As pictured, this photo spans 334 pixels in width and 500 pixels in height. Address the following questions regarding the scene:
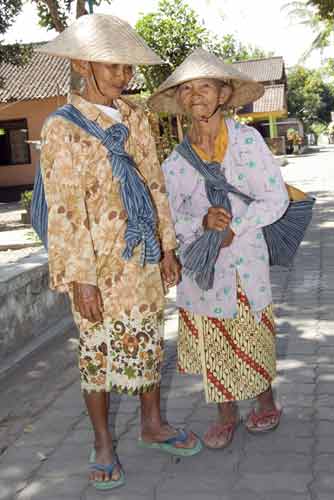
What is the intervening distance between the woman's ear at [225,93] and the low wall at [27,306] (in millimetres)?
2286

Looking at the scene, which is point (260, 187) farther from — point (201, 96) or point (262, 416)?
point (262, 416)

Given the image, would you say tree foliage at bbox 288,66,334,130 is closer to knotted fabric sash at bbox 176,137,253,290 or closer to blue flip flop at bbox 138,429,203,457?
knotted fabric sash at bbox 176,137,253,290

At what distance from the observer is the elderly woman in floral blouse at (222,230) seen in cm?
347

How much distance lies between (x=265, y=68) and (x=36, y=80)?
3440cm

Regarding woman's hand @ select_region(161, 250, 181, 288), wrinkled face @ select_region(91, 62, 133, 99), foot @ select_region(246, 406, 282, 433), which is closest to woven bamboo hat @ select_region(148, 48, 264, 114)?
wrinkled face @ select_region(91, 62, 133, 99)

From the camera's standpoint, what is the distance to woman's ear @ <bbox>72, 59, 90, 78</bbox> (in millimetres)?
3229

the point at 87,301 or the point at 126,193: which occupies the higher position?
the point at 126,193

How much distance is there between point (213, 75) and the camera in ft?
11.1

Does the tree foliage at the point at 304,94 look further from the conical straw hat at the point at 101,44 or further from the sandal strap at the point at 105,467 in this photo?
the sandal strap at the point at 105,467

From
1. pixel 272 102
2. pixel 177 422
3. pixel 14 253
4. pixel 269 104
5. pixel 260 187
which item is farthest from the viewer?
pixel 272 102

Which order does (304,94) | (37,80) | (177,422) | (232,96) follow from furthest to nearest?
(304,94)
(37,80)
(177,422)
(232,96)

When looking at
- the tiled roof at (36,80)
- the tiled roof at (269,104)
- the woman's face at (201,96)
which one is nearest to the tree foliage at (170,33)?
the tiled roof at (36,80)

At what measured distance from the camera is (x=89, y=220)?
3.21m

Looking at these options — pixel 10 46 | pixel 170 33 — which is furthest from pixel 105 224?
pixel 10 46
